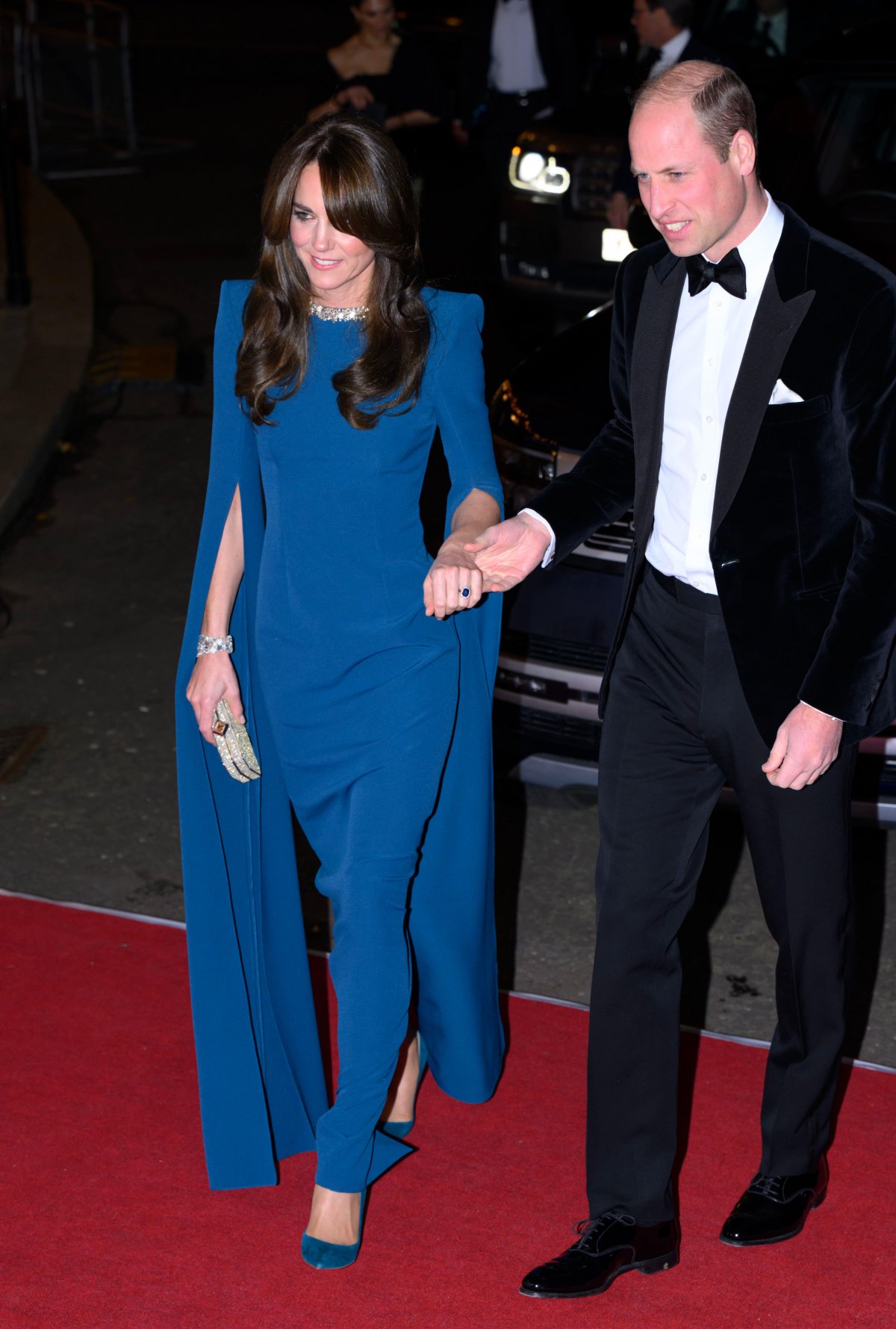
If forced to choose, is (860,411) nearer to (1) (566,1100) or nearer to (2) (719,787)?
(2) (719,787)

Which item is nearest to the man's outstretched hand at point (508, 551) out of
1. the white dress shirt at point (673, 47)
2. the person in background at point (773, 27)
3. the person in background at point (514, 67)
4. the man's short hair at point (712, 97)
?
the man's short hair at point (712, 97)

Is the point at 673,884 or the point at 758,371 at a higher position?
the point at 758,371

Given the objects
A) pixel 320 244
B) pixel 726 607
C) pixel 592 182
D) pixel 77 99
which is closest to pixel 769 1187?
pixel 726 607

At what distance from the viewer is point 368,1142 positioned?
3.22m

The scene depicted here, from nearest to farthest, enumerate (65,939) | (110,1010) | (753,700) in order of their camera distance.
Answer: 1. (753,700)
2. (110,1010)
3. (65,939)

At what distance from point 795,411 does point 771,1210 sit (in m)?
1.58

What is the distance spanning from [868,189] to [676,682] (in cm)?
371

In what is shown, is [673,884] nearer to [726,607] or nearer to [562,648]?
[726,607]

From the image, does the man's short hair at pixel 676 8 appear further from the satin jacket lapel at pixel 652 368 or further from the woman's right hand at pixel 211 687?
the woman's right hand at pixel 211 687

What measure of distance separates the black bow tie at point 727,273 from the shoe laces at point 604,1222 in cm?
172

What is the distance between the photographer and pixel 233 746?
3.33 metres

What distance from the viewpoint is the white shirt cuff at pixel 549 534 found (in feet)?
10.2

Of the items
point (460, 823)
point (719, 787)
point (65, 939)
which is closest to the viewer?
point (719, 787)

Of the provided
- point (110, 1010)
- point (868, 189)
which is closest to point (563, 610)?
point (110, 1010)
